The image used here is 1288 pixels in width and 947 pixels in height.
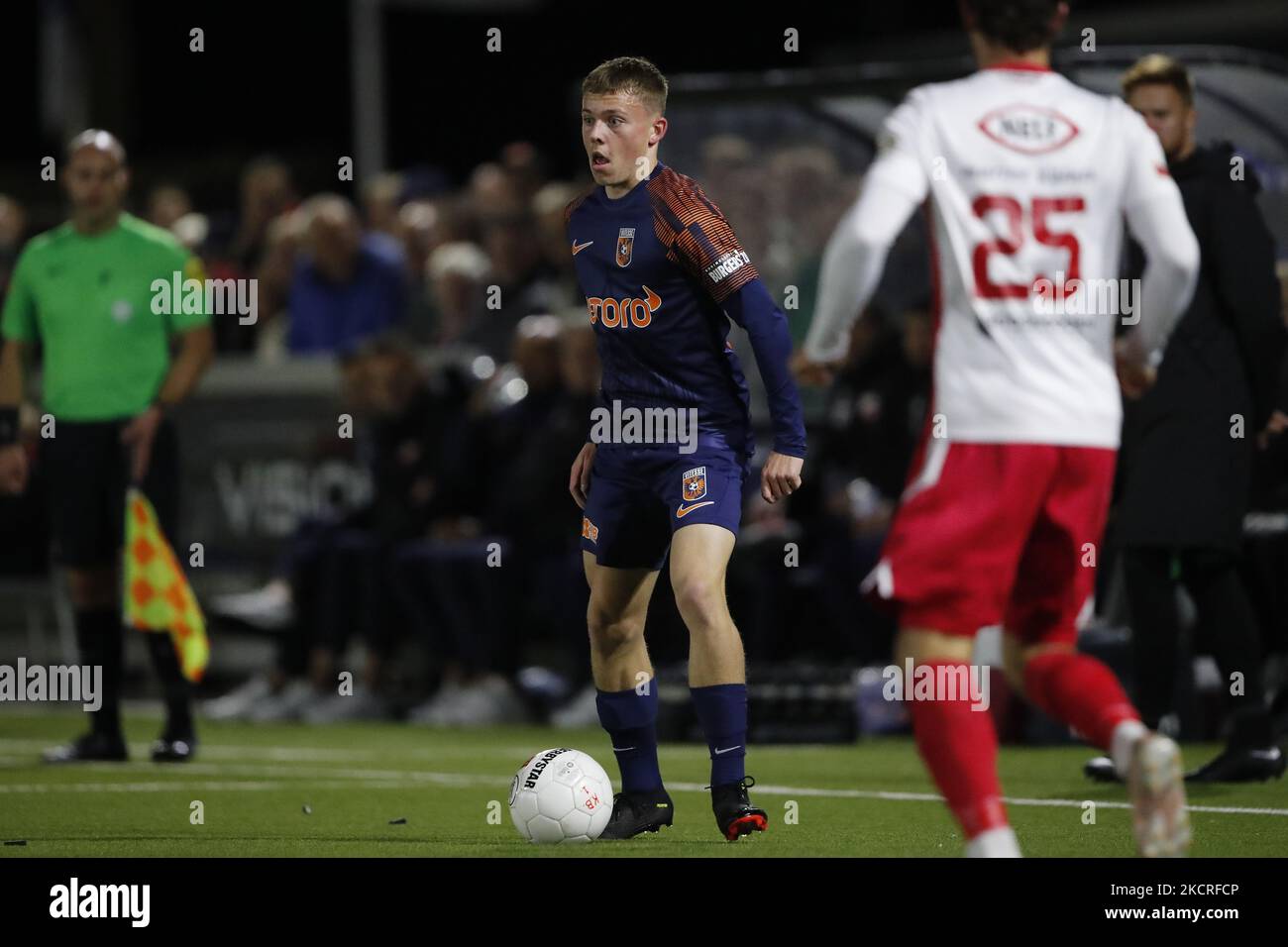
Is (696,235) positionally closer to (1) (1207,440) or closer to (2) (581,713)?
(1) (1207,440)

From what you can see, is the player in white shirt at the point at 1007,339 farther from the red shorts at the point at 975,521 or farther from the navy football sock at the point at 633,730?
the navy football sock at the point at 633,730

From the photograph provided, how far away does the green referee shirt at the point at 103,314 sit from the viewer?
418 inches

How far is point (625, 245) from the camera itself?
718cm

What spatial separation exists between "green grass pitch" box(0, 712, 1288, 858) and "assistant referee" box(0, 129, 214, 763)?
2.48 ft

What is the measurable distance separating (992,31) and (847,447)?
7.30 m

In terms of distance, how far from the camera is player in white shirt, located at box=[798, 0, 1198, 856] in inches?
211

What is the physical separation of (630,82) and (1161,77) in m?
2.61

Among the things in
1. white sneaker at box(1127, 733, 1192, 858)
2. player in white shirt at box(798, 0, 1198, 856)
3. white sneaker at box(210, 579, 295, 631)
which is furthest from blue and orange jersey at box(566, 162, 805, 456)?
white sneaker at box(210, 579, 295, 631)

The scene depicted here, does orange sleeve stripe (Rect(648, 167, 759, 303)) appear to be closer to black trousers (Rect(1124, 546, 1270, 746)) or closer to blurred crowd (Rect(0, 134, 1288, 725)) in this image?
black trousers (Rect(1124, 546, 1270, 746))

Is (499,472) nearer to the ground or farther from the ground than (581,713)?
farther from the ground

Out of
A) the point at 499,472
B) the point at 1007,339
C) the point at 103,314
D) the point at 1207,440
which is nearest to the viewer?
the point at 1007,339

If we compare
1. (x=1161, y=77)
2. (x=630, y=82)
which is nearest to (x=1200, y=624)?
(x=1161, y=77)

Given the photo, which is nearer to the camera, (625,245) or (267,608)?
(625,245)

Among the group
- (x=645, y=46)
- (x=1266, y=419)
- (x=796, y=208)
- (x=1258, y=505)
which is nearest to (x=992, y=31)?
(x=1266, y=419)
